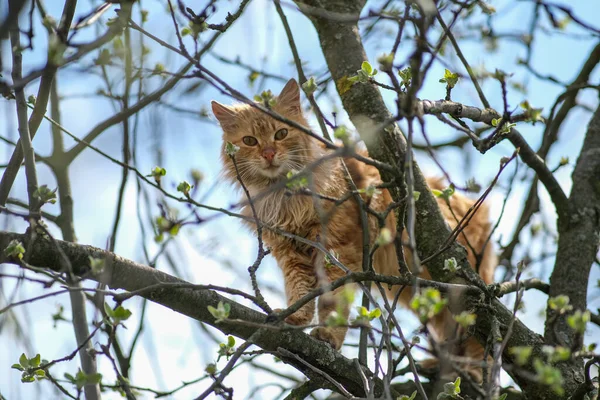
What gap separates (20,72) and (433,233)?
1.70m

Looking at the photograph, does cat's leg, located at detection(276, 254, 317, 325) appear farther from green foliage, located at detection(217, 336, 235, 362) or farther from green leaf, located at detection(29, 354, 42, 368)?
green leaf, located at detection(29, 354, 42, 368)

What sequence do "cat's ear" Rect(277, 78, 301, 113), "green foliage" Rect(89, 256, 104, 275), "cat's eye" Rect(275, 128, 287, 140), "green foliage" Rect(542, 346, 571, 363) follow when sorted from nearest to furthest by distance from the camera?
"green foliage" Rect(542, 346, 571, 363)
"green foliage" Rect(89, 256, 104, 275)
"cat's eye" Rect(275, 128, 287, 140)
"cat's ear" Rect(277, 78, 301, 113)

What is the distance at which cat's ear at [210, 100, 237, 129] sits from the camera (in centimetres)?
391

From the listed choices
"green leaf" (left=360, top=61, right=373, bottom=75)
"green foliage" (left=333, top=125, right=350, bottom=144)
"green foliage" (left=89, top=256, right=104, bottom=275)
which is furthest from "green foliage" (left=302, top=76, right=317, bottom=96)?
"green foliage" (left=89, top=256, right=104, bottom=275)

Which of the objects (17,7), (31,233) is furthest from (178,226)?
(17,7)

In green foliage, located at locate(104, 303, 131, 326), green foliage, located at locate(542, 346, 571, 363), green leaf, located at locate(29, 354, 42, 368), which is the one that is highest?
green leaf, located at locate(29, 354, 42, 368)

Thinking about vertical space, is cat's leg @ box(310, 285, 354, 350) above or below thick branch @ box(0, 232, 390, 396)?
above

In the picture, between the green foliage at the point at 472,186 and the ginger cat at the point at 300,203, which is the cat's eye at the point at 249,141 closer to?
the ginger cat at the point at 300,203

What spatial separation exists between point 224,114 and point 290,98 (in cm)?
41

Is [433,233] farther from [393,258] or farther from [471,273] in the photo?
[393,258]

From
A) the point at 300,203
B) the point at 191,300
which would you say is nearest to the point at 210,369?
the point at 191,300

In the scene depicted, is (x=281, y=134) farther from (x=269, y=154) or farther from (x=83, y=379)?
(x=83, y=379)

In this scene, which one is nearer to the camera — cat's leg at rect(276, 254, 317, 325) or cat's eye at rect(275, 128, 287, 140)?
cat's leg at rect(276, 254, 317, 325)

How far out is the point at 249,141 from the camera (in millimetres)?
Result: 3785
